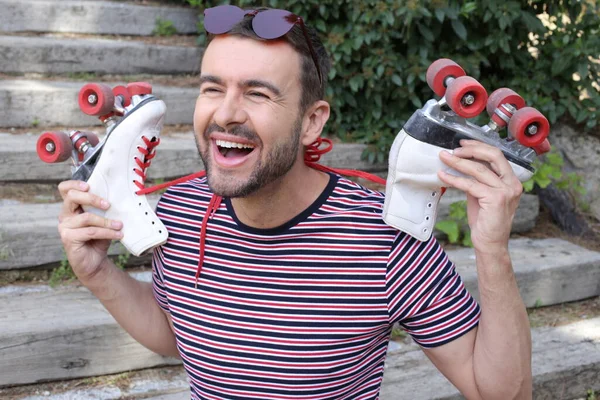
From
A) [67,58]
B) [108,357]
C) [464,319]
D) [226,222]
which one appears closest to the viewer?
[464,319]

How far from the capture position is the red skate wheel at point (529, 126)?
1.59 meters

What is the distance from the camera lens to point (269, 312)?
6.17 ft

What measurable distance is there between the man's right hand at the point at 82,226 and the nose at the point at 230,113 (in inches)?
15.7

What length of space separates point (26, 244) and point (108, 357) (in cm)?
62

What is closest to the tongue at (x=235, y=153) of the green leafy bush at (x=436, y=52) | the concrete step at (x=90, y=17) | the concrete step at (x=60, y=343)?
the concrete step at (x=60, y=343)

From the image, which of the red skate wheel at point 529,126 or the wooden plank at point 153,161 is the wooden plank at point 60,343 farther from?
the red skate wheel at point 529,126

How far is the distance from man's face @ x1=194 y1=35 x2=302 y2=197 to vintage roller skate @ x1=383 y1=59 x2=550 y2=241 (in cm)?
29

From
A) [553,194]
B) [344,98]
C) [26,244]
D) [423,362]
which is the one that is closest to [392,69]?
[344,98]

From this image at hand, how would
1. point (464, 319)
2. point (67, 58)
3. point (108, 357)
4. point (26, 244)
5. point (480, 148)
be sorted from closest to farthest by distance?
1. point (480, 148)
2. point (464, 319)
3. point (108, 357)
4. point (26, 244)
5. point (67, 58)

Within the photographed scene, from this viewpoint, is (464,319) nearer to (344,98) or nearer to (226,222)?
(226,222)

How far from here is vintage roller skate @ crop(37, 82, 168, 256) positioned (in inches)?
73.8

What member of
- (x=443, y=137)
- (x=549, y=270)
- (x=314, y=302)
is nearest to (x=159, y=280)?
(x=314, y=302)

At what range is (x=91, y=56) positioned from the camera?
432 cm

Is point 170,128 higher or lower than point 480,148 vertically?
lower
